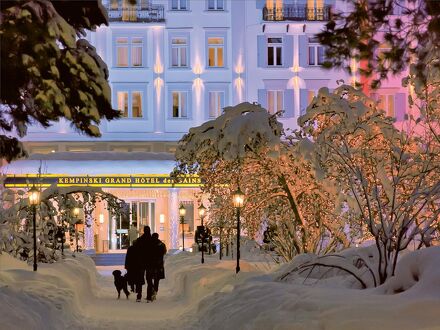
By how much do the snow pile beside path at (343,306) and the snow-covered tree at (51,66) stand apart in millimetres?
3602

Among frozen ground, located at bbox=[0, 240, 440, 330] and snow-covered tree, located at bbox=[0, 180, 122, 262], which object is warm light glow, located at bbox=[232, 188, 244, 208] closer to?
frozen ground, located at bbox=[0, 240, 440, 330]

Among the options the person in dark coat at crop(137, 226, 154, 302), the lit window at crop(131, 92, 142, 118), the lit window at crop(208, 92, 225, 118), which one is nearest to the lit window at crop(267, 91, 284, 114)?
the lit window at crop(208, 92, 225, 118)

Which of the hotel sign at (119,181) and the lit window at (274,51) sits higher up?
the lit window at (274,51)

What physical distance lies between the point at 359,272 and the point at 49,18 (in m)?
6.82

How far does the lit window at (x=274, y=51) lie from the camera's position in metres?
50.8

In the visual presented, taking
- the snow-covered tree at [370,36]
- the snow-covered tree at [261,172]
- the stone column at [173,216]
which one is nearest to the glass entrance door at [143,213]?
the stone column at [173,216]

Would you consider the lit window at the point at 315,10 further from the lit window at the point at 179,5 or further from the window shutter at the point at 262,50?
the lit window at the point at 179,5

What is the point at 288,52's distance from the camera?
167ft

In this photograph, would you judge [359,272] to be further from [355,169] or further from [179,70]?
[179,70]

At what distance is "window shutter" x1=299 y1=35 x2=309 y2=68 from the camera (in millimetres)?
50656

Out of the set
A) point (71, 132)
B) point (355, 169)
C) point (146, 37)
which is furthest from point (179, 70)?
point (355, 169)

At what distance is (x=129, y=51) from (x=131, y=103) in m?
2.84

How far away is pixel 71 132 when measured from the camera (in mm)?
49750

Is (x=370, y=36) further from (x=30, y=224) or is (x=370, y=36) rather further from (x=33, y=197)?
(x=30, y=224)
